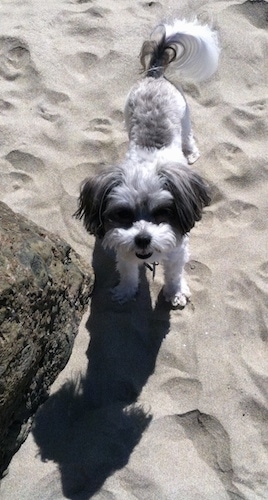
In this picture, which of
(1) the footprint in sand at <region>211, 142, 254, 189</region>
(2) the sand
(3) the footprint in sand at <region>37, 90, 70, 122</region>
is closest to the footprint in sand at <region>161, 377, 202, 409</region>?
(2) the sand

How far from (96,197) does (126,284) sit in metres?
0.92

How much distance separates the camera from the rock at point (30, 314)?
2.75 metres

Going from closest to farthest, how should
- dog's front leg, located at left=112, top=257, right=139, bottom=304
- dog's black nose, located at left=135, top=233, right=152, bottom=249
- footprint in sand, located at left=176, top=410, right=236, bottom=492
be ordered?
dog's black nose, located at left=135, top=233, right=152, bottom=249
footprint in sand, located at left=176, top=410, right=236, bottom=492
dog's front leg, located at left=112, top=257, right=139, bottom=304

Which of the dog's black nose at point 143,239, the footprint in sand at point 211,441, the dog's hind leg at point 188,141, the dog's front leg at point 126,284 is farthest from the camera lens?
the dog's hind leg at point 188,141

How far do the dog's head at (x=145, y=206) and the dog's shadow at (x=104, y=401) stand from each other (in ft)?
2.52

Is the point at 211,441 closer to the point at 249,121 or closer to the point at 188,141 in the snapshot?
the point at 188,141

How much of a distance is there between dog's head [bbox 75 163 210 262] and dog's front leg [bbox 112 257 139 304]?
56 cm

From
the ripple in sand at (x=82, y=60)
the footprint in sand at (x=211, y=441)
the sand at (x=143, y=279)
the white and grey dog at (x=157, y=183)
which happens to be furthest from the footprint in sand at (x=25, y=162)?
the footprint in sand at (x=211, y=441)

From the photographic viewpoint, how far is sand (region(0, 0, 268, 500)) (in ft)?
10.9

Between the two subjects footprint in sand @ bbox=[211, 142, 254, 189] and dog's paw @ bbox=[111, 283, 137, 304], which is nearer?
dog's paw @ bbox=[111, 283, 137, 304]

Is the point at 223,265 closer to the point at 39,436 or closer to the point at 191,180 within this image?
the point at 191,180

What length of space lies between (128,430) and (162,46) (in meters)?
2.70

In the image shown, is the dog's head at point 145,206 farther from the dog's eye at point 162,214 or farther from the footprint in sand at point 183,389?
the footprint in sand at point 183,389

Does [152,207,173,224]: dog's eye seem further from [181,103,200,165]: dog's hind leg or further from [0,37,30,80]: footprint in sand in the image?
[0,37,30,80]: footprint in sand
